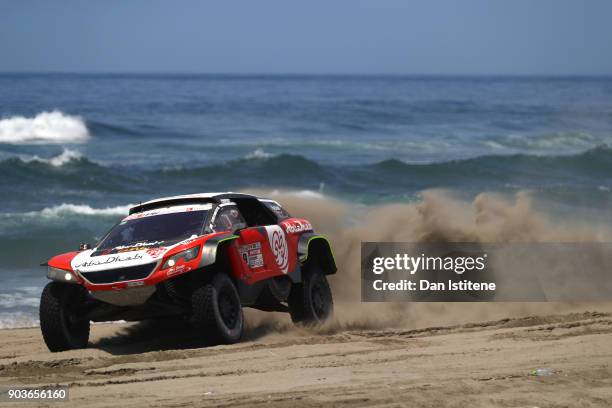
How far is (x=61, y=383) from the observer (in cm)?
812

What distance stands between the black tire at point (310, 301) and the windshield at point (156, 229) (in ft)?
5.13

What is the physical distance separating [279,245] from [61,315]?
2.45m

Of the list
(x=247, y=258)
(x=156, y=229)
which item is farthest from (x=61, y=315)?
(x=247, y=258)

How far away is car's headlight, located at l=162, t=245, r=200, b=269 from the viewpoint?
9.60 m

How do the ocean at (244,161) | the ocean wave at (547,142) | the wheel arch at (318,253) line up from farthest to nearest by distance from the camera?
the ocean wave at (547,142), the ocean at (244,161), the wheel arch at (318,253)

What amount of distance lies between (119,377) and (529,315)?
5730 millimetres

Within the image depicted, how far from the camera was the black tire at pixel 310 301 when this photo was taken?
11.5 metres

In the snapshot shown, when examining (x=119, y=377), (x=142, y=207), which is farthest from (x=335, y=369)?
(x=142, y=207)

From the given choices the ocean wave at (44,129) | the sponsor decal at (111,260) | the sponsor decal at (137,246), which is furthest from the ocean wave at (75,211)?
the ocean wave at (44,129)

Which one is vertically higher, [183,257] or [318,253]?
[183,257]

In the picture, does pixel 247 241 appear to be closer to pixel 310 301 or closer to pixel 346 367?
pixel 310 301

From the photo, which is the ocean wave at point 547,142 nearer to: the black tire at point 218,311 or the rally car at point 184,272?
the rally car at point 184,272

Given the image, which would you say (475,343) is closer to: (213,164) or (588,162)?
(213,164)

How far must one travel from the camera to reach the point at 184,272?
9555 mm
